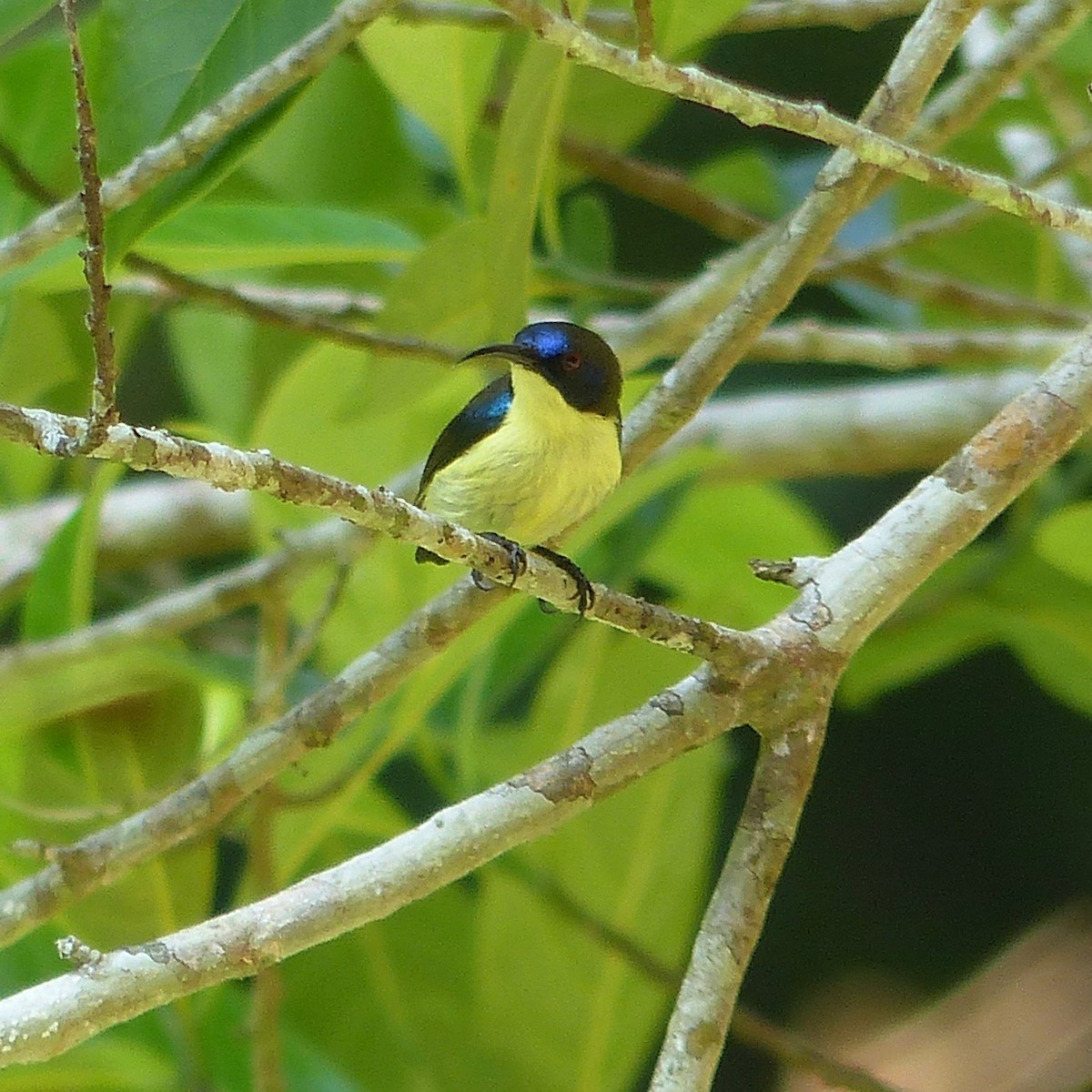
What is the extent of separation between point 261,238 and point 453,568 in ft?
1.93

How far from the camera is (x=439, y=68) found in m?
2.13

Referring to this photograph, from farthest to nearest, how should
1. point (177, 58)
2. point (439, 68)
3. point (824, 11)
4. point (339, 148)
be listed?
point (339, 148) < point (439, 68) < point (824, 11) < point (177, 58)

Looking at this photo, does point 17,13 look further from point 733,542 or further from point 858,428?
point 858,428

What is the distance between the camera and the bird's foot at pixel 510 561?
4.42 ft

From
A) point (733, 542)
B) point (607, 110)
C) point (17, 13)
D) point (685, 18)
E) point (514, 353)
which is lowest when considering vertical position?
point (514, 353)

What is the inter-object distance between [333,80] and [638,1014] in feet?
5.70

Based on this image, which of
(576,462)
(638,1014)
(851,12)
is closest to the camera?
(576,462)

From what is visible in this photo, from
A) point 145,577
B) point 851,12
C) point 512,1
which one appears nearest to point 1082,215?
point 512,1

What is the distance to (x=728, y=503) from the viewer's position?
9.43ft

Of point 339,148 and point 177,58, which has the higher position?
point 339,148

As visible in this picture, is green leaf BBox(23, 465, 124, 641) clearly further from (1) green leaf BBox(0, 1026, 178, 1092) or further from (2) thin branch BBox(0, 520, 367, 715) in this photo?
(1) green leaf BBox(0, 1026, 178, 1092)

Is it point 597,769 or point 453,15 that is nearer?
point 597,769

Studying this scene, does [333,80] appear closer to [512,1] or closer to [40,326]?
[40,326]

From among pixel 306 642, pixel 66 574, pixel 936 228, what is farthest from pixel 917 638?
pixel 66 574
